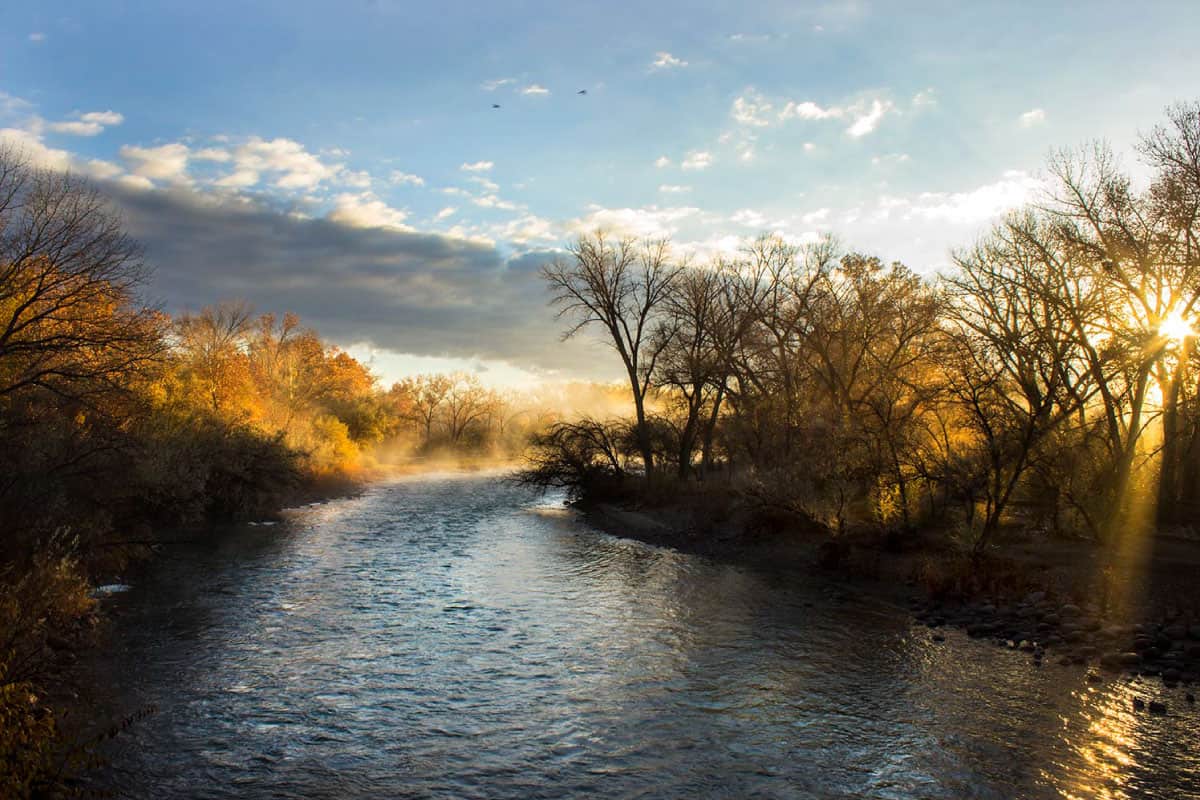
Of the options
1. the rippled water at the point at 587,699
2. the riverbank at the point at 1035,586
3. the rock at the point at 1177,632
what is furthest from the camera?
the rock at the point at 1177,632

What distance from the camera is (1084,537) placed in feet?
79.7

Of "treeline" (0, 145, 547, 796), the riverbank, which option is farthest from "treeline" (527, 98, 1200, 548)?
"treeline" (0, 145, 547, 796)

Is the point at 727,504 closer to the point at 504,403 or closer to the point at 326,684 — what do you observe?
the point at 326,684

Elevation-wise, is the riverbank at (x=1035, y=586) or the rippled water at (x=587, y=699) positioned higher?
the riverbank at (x=1035, y=586)

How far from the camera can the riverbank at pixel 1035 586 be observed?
15.2 meters

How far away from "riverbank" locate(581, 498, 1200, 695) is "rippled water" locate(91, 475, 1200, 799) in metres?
1.28

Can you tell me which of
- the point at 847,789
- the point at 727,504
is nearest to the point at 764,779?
the point at 847,789

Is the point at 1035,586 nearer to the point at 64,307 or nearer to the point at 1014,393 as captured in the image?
the point at 1014,393

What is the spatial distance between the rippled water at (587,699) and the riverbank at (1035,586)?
1.28 metres

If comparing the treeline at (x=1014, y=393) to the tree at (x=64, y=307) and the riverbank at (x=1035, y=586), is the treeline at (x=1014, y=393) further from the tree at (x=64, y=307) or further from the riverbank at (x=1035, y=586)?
the tree at (x=64, y=307)

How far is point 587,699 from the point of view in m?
12.5

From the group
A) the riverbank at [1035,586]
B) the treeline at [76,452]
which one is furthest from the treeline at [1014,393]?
the treeline at [76,452]

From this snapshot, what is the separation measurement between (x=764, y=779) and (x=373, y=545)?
21.5 m

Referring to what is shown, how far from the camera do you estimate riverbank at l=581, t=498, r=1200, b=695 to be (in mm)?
15188
